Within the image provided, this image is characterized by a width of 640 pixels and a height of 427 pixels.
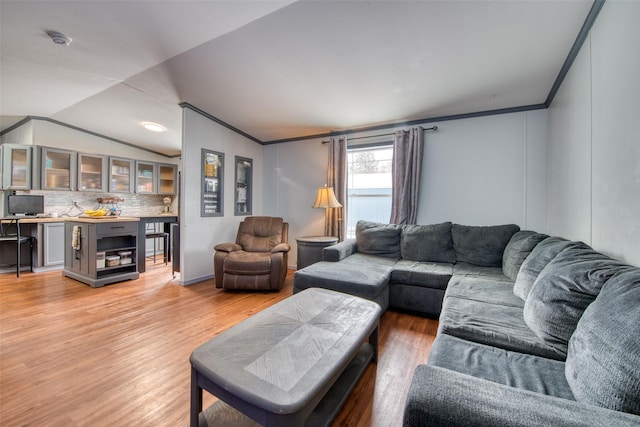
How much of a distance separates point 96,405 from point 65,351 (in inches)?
A: 32.2

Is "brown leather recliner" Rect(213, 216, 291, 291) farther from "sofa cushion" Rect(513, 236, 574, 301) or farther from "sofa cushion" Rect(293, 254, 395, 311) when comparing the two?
"sofa cushion" Rect(513, 236, 574, 301)

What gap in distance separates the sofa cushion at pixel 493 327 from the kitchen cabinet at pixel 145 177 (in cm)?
600

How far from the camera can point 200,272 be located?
12.1 ft

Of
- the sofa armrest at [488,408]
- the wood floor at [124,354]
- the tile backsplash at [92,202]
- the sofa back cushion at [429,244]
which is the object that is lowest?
the wood floor at [124,354]

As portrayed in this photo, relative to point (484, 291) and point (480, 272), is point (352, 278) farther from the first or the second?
point (480, 272)

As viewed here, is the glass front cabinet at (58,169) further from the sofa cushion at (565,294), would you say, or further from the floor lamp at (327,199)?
the sofa cushion at (565,294)

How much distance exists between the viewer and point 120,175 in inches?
198

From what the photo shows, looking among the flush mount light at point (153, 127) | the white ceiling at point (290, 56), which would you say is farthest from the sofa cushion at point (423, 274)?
the flush mount light at point (153, 127)

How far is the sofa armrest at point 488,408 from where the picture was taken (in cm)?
60

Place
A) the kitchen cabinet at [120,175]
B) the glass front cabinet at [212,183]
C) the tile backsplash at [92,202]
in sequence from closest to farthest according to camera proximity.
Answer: the glass front cabinet at [212,183], the tile backsplash at [92,202], the kitchen cabinet at [120,175]

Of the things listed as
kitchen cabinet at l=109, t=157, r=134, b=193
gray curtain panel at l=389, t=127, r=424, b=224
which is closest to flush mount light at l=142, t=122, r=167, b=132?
kitchen cabinet at l=109, t=157, r=134, b=193

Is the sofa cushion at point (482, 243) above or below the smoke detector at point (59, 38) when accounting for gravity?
below

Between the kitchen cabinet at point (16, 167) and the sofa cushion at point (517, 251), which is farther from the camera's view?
the kitchen cabinet at point (16, 167)

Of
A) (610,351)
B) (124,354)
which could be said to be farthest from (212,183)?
(610,351)
